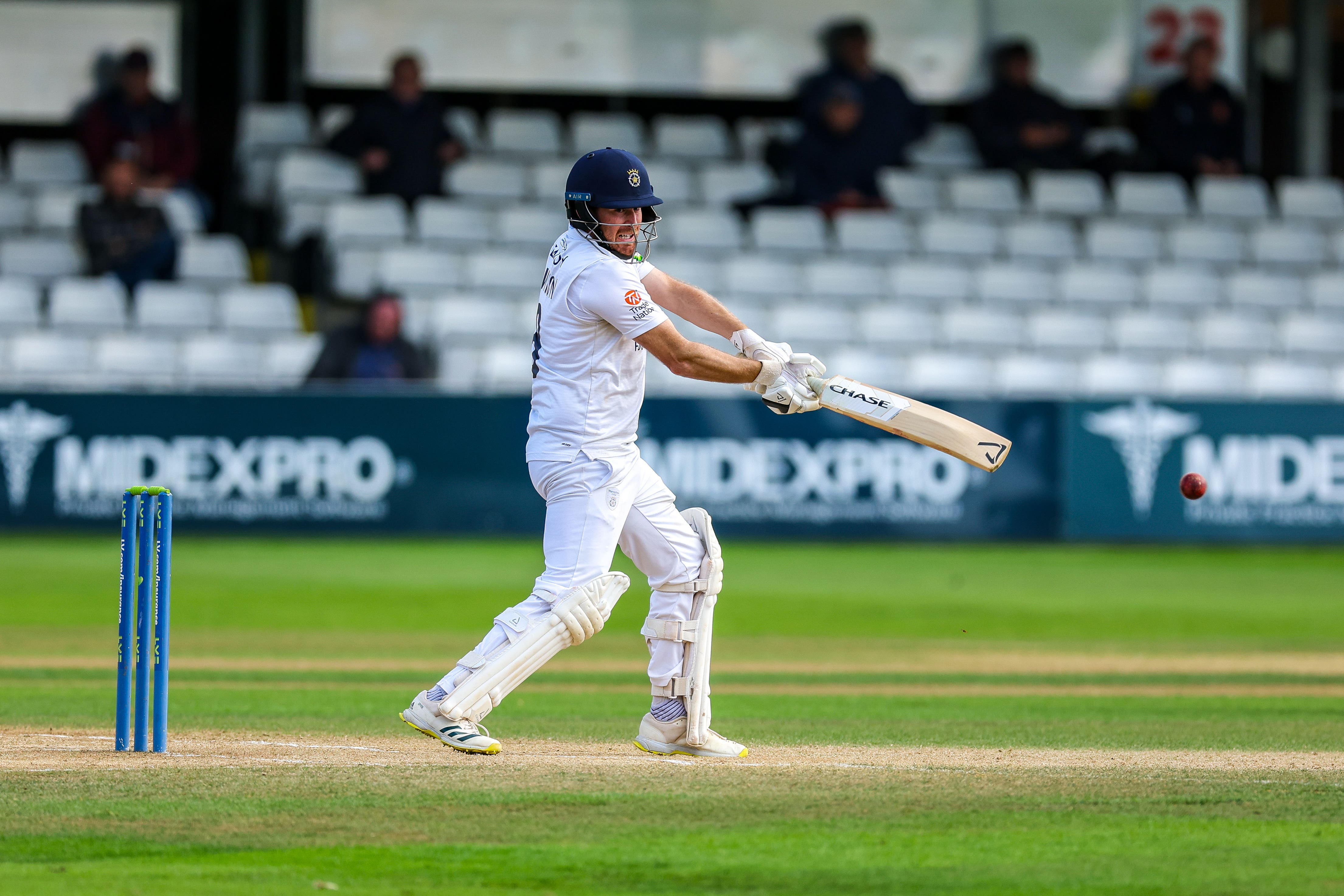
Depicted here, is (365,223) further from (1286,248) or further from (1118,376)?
(1286,248)

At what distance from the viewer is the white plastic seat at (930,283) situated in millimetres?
18031

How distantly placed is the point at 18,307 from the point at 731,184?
24.6 ft

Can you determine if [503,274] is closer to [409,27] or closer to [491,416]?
[491,416]

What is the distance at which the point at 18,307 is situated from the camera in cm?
1619

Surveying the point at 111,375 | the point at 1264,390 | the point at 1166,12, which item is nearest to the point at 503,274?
the point at 111,375

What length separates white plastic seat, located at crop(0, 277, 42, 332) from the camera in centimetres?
1609

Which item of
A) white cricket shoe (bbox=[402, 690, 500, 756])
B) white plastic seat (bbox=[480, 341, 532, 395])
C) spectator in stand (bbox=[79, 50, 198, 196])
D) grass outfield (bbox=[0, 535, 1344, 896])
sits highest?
spectator in stand (bbox=[79, 50, 198, 196])

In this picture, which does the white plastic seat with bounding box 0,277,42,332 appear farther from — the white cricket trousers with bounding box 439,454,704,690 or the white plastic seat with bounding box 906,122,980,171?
the white cricket trousers with bounding box 439,454,704,690

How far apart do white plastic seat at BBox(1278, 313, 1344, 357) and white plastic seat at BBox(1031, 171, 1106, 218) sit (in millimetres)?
2605

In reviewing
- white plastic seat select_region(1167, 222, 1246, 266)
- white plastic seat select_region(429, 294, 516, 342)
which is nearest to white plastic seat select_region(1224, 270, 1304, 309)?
white plastic seat select_region(1167, 222, 1246, 266)

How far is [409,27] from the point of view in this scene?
2038 cm

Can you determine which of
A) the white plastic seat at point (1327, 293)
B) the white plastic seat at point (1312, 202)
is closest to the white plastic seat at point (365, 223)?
the white plastic seat at point (1327, 293)

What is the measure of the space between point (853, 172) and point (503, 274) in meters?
4.14

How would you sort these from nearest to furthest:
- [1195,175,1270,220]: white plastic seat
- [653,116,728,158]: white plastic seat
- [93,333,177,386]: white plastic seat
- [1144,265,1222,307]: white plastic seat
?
[93,333,177,386]: white plastic seat < [1144,265,1222,307]: white plastic seat < [653,116,728,158]: white plastic seat < [1195,175,1270,220]: white plastic seat
